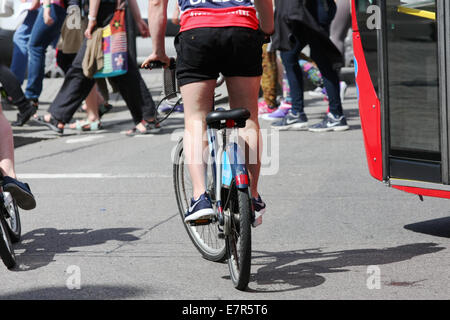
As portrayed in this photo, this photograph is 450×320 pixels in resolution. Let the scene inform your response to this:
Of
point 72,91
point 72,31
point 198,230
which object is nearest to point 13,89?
point 72,91

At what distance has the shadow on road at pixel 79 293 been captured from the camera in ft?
14.8

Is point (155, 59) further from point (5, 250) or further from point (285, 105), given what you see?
point (285, 105)

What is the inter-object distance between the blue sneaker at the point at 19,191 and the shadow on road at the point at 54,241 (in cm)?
27

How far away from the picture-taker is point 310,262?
5.10m

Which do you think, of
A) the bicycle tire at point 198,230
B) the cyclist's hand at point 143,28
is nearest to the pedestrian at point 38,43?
the cyclist's hand at point 143,28

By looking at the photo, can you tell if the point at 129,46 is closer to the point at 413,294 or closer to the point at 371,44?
the point at 371,44

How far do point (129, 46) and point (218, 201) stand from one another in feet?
19.8

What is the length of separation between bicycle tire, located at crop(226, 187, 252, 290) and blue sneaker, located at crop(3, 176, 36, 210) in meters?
1.30

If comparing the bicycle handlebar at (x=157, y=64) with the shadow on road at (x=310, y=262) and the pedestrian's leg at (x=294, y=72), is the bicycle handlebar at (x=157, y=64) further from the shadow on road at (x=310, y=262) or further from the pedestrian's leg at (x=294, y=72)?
the pedestrian's leg at (x=294, y=72)

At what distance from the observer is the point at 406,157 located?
18.4ft

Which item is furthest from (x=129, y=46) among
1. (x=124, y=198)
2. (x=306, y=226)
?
(x=306, y=226)

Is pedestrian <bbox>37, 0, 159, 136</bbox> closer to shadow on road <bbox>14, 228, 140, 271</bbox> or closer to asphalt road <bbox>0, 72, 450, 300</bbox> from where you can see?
asphalt road <bbox>0, 72, 450, 300</bbox>
